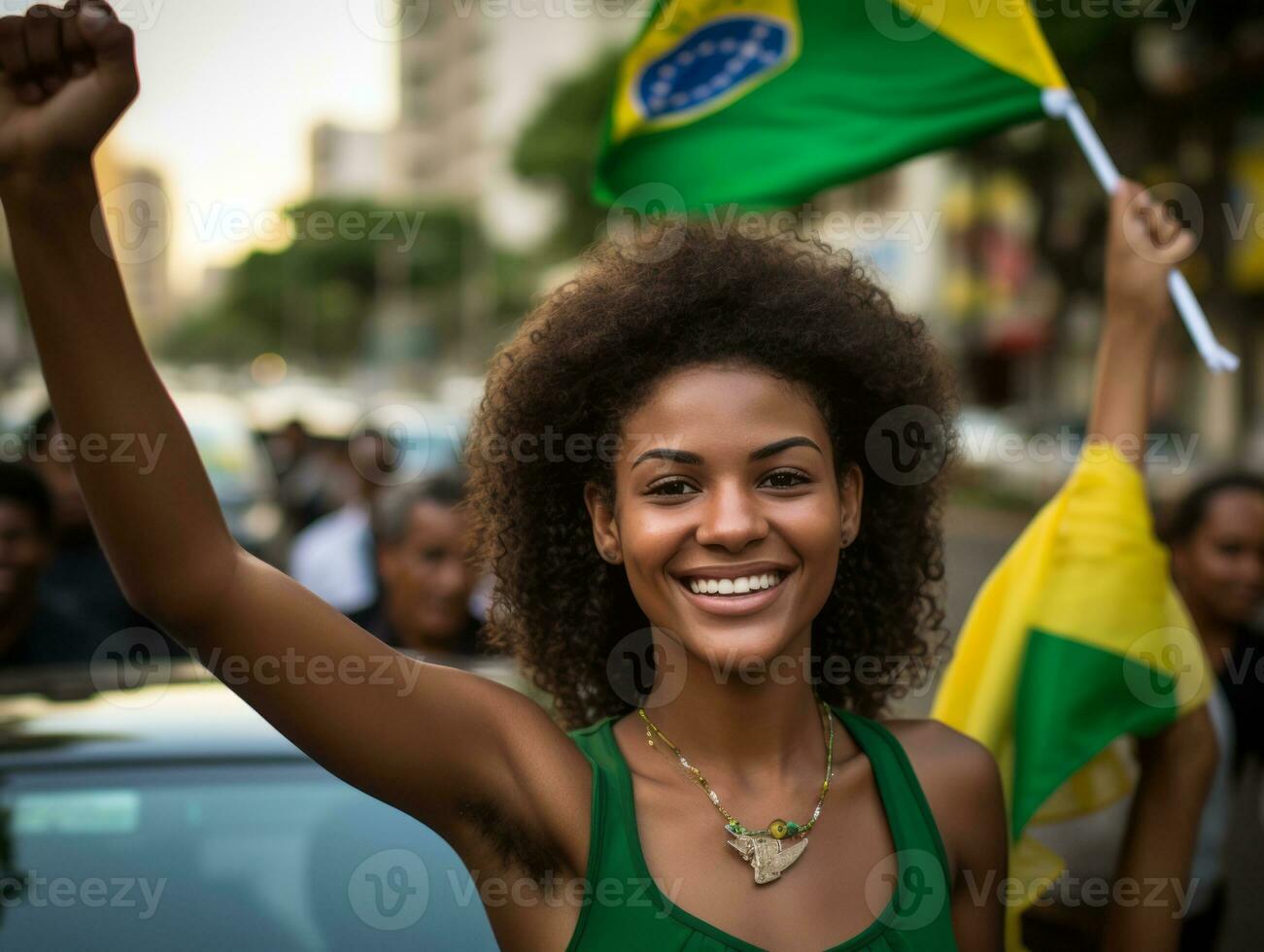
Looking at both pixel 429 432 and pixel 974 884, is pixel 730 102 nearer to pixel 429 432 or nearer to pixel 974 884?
pixel 974 884

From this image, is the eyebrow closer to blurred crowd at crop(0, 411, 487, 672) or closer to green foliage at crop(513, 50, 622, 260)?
blurred crowd at crop(0, 411, 487, 672)

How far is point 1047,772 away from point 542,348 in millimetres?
1189

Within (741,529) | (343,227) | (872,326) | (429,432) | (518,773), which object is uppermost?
(343,227)

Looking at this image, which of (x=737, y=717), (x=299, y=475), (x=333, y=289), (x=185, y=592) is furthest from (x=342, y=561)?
(x=333, y=289)

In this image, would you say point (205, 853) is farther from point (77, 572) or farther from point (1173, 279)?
point (77, 572)

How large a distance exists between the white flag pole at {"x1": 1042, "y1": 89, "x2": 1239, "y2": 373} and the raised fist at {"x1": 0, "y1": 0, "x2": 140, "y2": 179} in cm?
196

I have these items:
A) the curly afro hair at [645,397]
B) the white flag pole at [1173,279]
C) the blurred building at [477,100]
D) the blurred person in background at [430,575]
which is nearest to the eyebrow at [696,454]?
the curly afro hair at [645,397]

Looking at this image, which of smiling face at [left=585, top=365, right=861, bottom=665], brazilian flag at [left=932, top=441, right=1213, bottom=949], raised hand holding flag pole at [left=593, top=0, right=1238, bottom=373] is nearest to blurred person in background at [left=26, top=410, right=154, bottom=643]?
A: raised hand holding flag pole at [left=593, top=0, right=1238, bottom=373]

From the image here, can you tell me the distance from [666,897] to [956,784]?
526mm

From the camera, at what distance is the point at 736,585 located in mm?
1938

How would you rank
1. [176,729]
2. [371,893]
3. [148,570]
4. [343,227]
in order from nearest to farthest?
[148,570]
[371,893]
[176,729]
[343,227]

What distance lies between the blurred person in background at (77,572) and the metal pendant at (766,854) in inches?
119

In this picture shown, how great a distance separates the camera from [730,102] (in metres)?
3.54

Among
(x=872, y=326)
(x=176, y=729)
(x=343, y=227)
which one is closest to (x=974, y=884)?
(x=872, y=326)
